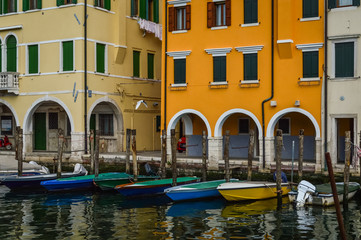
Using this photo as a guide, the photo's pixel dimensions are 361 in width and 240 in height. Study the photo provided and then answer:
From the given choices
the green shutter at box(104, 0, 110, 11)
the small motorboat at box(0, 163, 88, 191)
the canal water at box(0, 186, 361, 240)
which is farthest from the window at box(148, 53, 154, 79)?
the canal water at box(0, 186, 361, 240)

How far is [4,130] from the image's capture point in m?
34.4

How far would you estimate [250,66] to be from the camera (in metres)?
25.8

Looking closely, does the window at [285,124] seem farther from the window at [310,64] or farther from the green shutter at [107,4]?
the green shutter at [107,4]

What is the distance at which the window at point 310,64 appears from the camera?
24234 mm

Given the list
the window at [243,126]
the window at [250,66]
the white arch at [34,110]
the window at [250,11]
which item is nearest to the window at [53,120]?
the white arch at [34,110]

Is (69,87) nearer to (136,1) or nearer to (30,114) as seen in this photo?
(30,114)

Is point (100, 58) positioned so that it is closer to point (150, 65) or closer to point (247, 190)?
point (150, 65)

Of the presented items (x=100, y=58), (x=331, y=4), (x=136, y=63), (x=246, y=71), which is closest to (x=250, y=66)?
(x=246, y=71)

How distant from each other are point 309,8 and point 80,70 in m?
11.6

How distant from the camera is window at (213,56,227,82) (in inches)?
1037

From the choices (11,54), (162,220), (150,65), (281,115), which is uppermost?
(11,54)

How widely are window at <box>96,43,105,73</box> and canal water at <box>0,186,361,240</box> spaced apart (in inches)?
376

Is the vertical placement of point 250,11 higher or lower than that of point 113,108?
higher

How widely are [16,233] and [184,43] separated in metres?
13.9
